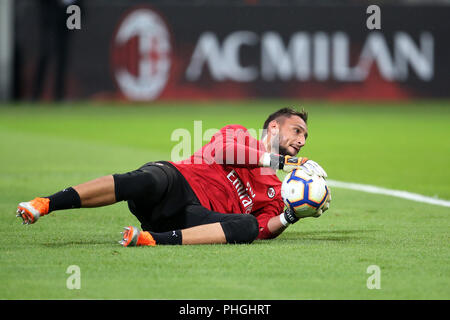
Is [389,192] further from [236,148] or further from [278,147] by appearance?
[236,148]

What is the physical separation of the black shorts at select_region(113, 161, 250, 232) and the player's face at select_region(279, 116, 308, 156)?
84 cm

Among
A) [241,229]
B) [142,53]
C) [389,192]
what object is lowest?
[389,192]

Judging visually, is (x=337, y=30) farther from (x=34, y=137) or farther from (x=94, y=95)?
(x=34, y=137)

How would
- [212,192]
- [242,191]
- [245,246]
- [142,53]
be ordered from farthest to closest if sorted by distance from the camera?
[142,53] → [242,191] → [212,192] → [245,246]

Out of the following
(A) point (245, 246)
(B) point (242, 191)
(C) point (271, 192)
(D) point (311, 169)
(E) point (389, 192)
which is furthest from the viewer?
(E) point (389, 192)

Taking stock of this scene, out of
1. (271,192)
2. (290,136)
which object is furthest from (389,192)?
(290,136)

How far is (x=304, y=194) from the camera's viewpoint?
7.28 m

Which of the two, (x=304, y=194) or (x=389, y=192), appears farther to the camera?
(x=389, y=192)

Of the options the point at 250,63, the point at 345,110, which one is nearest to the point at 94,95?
the point at 250,63

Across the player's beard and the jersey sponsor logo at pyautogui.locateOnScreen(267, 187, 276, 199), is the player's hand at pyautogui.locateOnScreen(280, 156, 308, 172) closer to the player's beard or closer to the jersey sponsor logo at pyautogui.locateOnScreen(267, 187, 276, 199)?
the player's beard

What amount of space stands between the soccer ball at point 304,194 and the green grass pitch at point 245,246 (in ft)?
1.01

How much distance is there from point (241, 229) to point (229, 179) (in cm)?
58

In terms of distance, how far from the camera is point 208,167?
7.57 m

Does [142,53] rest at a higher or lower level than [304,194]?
higher
